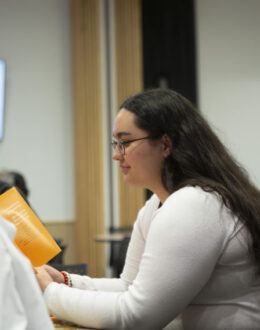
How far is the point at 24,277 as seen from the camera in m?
0.76

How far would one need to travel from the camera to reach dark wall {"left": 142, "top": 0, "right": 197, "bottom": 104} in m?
6.25

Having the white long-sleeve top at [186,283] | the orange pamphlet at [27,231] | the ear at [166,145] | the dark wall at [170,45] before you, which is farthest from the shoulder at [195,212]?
the dark wall at [170,45]

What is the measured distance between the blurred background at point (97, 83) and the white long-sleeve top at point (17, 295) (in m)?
5.26

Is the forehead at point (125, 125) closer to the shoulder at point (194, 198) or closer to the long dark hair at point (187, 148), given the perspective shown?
the long dark hair at point (187, 148)

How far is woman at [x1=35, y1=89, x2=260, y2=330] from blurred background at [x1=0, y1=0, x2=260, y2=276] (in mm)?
4625

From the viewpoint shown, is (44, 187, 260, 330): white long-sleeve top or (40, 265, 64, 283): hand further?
(40, 265, 64, 283): hand

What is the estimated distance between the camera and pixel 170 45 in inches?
248

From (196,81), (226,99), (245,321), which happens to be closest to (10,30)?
(196,81)

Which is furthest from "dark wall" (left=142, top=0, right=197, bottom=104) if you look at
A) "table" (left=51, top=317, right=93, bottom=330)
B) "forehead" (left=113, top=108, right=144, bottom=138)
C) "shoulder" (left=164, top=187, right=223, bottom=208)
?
"table" (left=51, top=317, right=93, bottom=330)

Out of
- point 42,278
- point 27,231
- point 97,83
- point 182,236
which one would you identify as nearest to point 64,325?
point 42,278

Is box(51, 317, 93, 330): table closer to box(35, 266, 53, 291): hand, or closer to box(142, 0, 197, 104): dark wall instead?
box(35, 266, 53, 291): hand

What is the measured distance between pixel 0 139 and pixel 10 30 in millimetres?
1461

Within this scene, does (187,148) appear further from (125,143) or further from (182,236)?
(182,236)

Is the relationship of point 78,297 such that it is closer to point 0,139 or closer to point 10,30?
point 0,139
